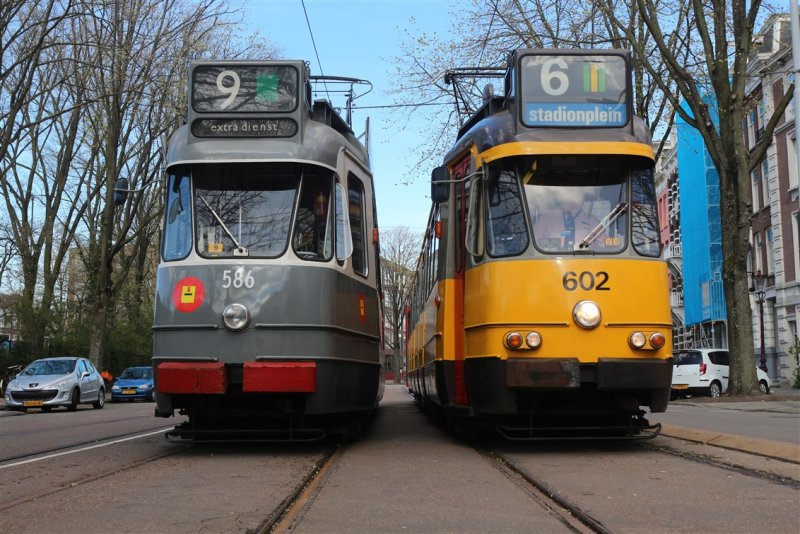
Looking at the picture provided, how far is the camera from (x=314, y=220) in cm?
913

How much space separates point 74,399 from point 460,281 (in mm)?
17356

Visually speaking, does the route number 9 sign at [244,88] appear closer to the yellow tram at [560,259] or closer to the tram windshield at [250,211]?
the tram windshield at [250,211]

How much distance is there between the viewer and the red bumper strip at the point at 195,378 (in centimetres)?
846

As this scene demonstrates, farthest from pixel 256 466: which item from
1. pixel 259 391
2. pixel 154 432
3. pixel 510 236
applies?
pixel 154 432

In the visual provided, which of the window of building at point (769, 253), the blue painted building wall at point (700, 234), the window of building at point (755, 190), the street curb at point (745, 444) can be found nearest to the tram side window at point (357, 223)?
the street curb at point (745, 444)

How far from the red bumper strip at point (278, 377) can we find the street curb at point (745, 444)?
4427 millimetres

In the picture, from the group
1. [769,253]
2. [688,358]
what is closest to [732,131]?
[688,358]

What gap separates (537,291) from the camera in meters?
8.46

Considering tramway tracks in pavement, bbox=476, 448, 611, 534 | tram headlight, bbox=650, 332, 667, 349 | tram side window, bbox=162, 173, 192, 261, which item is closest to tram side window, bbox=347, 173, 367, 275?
tram side window, bbox=162, 173, 192, 261

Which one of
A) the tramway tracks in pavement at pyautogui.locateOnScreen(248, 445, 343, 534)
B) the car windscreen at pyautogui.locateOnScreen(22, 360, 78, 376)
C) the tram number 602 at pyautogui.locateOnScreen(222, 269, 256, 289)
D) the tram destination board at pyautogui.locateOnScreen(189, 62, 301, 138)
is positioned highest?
the tram destination board at pyautogui.locateOnScreen(189, 62, 301, 138)

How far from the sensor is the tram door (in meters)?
9.49

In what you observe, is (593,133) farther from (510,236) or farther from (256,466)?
(256,466)

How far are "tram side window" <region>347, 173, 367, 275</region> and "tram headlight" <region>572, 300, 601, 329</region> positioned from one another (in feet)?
8.53

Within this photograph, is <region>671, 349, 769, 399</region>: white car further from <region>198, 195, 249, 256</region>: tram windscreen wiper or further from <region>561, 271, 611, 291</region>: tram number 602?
<region>198, 195, 249, 256</region>: tram windscreen wiper
